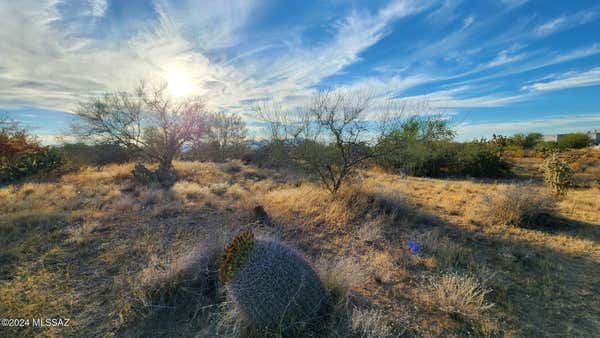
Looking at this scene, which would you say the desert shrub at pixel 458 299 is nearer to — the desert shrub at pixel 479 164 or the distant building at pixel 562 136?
the desert shrub at pixel 479 164

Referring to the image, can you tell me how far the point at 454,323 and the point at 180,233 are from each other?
4685 mm

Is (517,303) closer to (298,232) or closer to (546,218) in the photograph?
(298,232)

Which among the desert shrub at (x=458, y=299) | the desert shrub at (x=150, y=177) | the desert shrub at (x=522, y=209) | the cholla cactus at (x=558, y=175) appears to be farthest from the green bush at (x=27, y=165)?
the cholla cactus at (x=558, y=175)

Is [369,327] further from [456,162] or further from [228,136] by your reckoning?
[228,136]

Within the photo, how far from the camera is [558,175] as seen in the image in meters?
7.98

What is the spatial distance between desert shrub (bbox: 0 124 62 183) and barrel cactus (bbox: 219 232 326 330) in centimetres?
1512

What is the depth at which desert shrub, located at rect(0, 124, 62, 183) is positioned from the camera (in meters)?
11.4

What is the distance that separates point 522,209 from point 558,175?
3.88 m

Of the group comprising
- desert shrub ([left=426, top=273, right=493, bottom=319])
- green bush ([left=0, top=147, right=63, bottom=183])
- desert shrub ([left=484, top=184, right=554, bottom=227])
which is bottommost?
desert shrub ([left=426, top=273, right=493, bottom=319])

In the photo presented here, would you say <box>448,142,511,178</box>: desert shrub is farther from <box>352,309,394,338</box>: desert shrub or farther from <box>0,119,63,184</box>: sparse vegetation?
<box>0,119,63,184</box>: sparse vegetation

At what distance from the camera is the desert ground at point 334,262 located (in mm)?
2742

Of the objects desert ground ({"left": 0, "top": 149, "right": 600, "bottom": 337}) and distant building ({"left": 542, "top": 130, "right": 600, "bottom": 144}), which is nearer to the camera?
desert ground ({"left": 0, "top": 149, "right": 600, "bottom": 337})

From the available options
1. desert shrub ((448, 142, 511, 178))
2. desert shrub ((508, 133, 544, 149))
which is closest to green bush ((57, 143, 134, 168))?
desert shrub ((448, 142, 511, 178))

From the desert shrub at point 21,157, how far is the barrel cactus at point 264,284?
15.1 m
